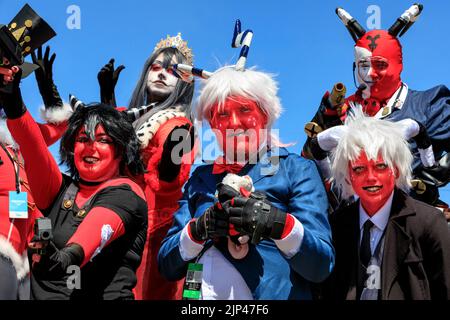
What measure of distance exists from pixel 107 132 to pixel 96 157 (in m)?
0.15

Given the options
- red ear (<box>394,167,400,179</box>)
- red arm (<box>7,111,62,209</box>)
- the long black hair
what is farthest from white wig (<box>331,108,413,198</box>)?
red arm (<box>7,111,62,209</box>)

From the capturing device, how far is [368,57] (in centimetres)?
405

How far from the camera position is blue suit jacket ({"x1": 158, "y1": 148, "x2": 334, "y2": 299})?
2.73 meters

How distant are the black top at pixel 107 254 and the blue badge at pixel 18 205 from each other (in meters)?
0.13

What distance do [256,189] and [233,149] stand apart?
0.82 ft

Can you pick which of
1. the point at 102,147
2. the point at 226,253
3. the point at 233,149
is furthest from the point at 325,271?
the point at 102,147

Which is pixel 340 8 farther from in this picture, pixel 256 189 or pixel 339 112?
pixel 256 189

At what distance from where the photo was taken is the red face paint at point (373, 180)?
2.90m

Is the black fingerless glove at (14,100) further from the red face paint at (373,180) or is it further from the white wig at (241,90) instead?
the red face paint at (373,180)

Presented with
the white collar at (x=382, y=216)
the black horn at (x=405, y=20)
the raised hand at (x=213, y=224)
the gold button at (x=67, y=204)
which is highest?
the black horn at (x=405, y=20)

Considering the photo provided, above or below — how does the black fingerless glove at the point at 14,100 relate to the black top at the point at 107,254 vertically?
above

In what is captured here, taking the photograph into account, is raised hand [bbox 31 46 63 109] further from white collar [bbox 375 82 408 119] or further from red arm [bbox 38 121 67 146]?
white collar [bbox 375 82 408 119]

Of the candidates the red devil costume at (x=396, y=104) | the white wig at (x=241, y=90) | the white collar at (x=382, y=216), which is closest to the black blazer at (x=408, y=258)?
the white collar at (x=382, y=216)

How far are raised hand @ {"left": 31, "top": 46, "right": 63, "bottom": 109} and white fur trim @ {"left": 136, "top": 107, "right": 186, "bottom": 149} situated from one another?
0.55m
